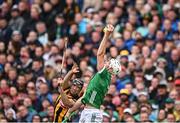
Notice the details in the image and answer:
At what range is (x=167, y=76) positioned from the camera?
25.2 meters

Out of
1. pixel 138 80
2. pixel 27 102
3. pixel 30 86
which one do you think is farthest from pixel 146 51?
pixel 27 102

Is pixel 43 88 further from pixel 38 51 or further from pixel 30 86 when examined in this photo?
pixel 38 51

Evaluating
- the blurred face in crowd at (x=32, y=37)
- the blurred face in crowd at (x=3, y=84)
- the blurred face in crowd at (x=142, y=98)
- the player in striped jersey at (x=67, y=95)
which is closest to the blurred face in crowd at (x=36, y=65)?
the blurred face in crowd at (x=3, y=84)

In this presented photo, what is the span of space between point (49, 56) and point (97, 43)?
1.44 meters

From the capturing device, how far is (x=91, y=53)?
26797 millimetres

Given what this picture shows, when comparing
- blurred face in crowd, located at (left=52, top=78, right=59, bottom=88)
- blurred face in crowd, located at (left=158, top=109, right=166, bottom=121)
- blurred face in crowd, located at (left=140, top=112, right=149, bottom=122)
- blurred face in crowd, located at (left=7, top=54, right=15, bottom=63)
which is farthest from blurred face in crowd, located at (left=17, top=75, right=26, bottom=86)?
blurred face in crowd, located at (left=158, top=109, right=166, bottom=121)

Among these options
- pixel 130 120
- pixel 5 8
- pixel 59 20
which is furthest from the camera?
pixel 5 8

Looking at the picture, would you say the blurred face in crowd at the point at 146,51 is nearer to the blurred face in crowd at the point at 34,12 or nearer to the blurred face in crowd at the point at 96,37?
the blurred face in crowd at the point at 96,37

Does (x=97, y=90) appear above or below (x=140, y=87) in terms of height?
above

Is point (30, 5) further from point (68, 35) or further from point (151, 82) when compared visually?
point (151, 82)

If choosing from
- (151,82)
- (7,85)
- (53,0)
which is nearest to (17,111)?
(7,85)

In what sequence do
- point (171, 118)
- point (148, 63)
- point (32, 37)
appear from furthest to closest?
point (32, 37) → point (148, 63) → point (171, 118)

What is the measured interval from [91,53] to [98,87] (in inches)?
316

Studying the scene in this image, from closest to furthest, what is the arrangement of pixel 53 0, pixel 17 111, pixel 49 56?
pixel 17 111 < pixel 49 56 < pixel 53 0
